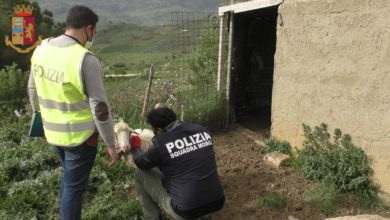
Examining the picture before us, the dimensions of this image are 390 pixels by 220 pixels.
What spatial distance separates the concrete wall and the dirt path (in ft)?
1.95

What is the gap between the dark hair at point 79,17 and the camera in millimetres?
3379

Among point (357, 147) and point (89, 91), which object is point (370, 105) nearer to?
point (357, 147)

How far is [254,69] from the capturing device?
8.72 m

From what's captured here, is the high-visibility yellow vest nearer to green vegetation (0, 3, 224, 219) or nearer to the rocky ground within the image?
green vegetation (0, 3, 224, 219)

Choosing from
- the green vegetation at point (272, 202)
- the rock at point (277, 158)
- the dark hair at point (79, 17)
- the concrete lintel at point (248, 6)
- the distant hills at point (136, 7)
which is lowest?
the green vegetation at point (272, 202)

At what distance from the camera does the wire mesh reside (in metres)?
7.16

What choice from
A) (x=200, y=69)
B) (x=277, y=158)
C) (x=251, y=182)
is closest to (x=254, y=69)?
(x=200, y=69)

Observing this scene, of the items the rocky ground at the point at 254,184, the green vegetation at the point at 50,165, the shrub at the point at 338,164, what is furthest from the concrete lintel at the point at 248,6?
the rocky ground at the point at 254,184

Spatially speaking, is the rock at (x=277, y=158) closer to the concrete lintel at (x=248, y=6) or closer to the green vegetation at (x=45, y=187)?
the green vegetation at (x=45, y=187)

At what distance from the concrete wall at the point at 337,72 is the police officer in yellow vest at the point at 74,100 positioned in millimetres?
2926

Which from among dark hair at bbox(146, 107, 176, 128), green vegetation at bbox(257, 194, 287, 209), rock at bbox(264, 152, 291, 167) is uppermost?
dark hair at bbox(146, 107, 176, 128)

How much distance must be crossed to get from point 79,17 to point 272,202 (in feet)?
9.39

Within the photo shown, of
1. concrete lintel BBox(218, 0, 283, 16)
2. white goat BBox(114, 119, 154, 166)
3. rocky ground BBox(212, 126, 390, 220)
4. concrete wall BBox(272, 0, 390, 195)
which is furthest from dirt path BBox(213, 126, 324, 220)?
concrete lintel BBox(218, 0, 283, 16)

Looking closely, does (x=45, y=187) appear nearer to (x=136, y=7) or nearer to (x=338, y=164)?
(x=338, y=164)
